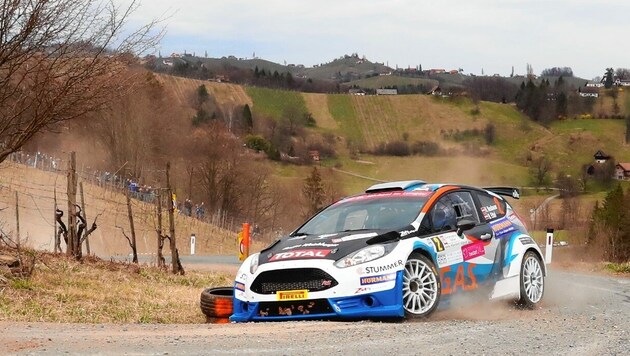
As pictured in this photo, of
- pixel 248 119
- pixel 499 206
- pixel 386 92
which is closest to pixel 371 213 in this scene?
pixel 499 206

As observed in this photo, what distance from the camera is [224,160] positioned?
73188 mm

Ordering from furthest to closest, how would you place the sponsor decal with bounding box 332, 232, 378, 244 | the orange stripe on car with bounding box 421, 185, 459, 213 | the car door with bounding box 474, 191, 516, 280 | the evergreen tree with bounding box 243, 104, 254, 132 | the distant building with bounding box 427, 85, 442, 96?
the distant building with bounding box 427, 85, 442, 96 → the evergreen tree with bounding box 243, 104, 254, 132 → the car door with bounding box 474, 191, 516, 280 → the orange stripe on car with bounding box 421, 185, 459, 213 → the sponsor decal with bounding box 332, 232, 378, 244

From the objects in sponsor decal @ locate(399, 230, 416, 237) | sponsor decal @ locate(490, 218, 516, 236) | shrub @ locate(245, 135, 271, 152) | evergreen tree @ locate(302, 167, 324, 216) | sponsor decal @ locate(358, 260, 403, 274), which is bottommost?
evergreen tree @ locate(302, 167, 324, 216)

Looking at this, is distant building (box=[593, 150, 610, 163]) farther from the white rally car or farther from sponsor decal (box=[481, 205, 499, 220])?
the white rally car

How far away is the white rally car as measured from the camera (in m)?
9.17

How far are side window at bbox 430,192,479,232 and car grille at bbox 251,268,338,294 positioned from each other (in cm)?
174

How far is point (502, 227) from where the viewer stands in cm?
1139

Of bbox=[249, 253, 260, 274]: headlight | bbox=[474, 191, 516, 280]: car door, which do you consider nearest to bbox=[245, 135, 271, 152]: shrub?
bbox=[474, 191, 516, 280]: car door

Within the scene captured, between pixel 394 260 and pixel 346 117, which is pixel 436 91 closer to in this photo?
pixel 346 117

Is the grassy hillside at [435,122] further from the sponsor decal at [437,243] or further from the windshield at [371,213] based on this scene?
the sponsor decal at [437,243]

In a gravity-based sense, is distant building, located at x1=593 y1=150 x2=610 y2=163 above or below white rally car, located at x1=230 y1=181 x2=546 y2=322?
above

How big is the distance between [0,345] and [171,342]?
1372 millimetres

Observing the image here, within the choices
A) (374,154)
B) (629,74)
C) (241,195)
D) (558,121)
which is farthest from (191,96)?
(629,74)

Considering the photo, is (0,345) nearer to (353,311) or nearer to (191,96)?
(353,311)
